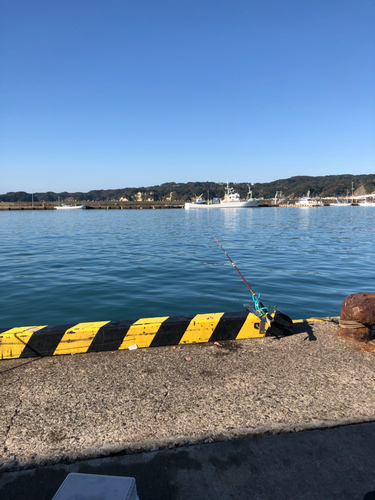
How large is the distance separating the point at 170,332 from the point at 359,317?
251 cm

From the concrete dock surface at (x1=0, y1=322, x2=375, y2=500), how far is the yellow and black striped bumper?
4.8 inches

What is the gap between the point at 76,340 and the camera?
414 centimetres

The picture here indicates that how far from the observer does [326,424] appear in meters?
2.77

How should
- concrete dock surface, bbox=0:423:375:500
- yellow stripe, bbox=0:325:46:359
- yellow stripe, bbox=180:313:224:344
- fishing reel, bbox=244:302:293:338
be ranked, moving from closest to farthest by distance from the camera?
concrete dock surface, bbox=0:423:375:500 → yellow stripe, bbox=0:325:46:359 → yellow stripe, bbox=180:313:224:344 → fishing reel, bbox=244:302:293:338

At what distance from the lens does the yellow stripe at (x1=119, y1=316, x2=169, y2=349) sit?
4.26 m

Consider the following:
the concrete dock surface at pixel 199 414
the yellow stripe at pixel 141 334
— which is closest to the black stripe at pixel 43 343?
the concrete dock surface at pixel 199 414

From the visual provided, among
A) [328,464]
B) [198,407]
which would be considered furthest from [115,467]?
[328,464]

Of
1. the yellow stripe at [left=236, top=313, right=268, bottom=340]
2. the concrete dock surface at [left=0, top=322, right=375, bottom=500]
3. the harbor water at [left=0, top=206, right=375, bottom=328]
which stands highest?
the yellow stripe at [left=236, top=313, right=268, bottom=340]

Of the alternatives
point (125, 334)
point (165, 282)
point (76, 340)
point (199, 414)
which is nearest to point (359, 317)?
point (199, 414)

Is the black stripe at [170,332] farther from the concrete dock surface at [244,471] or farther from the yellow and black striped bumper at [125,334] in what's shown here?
the concrete dock surface at [244,471]

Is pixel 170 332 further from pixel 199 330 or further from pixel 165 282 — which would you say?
pixel 165 282

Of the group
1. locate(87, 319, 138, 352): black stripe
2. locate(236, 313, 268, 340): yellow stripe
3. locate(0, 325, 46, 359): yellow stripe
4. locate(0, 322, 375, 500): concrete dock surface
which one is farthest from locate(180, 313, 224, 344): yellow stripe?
locate(0, 325, 46, 359): yellow stripe

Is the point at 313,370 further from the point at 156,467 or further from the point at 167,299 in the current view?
the point at 167,299

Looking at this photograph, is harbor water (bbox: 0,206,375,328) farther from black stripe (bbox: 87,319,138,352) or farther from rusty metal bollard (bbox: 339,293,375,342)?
black stripe (bbox: 87,319,138,352)
